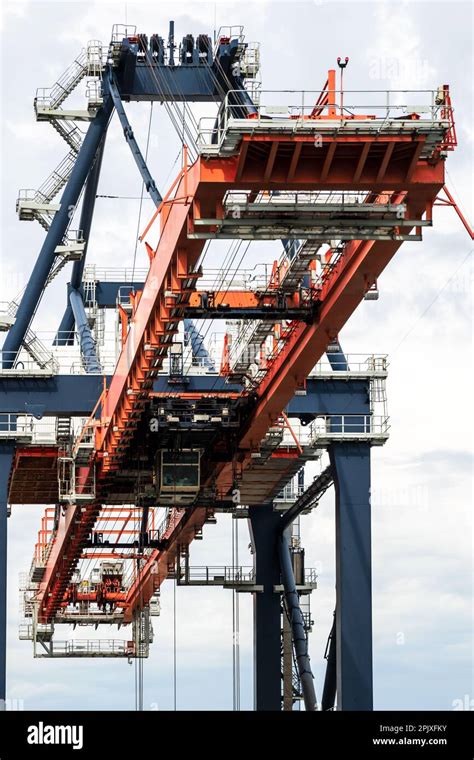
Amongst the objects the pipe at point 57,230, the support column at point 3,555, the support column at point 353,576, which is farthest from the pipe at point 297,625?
the support column at point 3,555

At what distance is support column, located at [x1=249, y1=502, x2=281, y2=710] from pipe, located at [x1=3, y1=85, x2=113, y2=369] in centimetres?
1821

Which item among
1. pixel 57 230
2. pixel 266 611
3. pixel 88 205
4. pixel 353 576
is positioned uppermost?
pixel 88 205

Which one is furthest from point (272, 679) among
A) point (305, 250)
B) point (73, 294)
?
point (305, 250)

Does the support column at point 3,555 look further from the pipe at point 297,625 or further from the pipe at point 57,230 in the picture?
the pipe at point 297,625

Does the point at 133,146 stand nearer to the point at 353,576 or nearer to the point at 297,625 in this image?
the point at 353,576

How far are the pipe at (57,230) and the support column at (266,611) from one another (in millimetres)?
18209

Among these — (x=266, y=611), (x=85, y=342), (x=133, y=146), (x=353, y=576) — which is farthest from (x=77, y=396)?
(x=266, y=611)

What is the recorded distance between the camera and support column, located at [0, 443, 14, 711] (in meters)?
49.0

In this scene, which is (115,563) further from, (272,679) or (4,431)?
(4,431)

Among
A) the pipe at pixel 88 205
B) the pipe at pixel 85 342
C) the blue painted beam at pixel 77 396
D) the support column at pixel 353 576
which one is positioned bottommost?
the support column at pixel 353 576

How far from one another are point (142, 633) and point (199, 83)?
34524 millimetres

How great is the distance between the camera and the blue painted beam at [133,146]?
53188 millimetres

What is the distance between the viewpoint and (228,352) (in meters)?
49.5

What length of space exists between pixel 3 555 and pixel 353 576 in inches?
404
